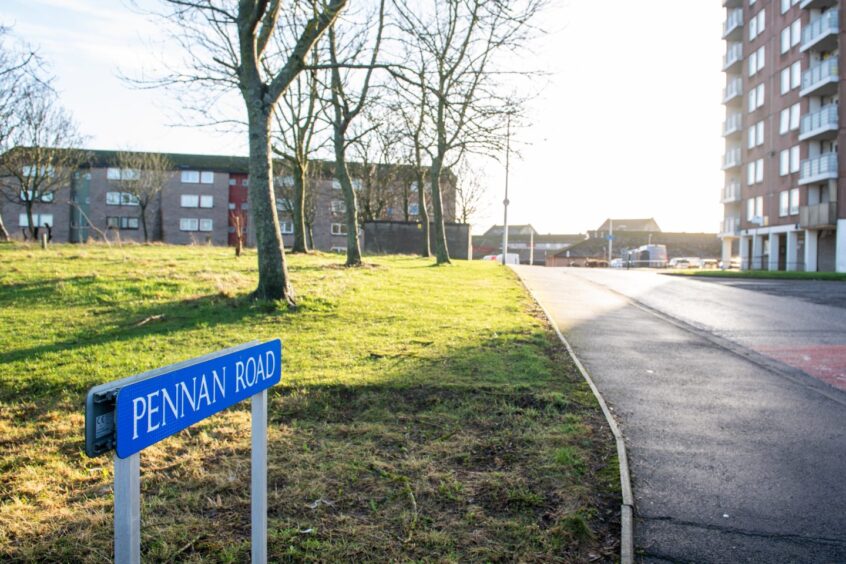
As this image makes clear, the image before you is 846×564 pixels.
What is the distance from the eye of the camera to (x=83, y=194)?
6825 cm

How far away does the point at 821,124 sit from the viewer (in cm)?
3975

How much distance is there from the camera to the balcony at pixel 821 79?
38906 millimetres

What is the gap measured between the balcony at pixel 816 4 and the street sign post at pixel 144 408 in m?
50.1

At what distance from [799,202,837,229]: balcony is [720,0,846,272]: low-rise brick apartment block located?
6 cm

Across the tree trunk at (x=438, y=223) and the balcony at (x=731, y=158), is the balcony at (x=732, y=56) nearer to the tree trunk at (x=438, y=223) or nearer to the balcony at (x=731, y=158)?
the balcony at (x=731, y=158)

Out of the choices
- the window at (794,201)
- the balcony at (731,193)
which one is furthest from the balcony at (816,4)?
the balcony at (731,193)

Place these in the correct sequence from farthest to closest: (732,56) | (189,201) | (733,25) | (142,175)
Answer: (189,201) < (142,175) < (732,56) < (733,25)

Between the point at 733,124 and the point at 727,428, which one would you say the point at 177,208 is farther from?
the point at 727,428

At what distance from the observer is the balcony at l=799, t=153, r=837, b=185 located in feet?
128

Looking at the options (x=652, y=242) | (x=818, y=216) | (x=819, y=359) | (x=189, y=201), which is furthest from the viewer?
(x=652, y=242)

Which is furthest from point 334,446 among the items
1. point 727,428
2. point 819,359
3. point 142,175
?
point 142,175

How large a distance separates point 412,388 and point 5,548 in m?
3.64

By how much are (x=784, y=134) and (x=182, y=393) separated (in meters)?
51.7

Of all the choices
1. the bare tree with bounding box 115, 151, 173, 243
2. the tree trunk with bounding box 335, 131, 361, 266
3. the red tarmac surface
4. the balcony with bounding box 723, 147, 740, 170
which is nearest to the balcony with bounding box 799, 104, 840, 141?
the balcony with bounding box 723, 147, 740, 170
